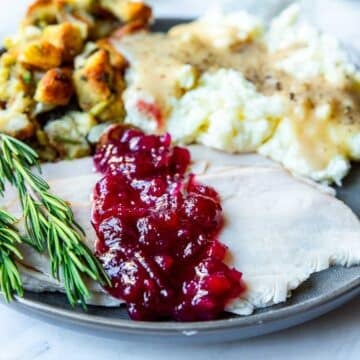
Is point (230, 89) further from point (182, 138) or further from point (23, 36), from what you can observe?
point (23, 36)

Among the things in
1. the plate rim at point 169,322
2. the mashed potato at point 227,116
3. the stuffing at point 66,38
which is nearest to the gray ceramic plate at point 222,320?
the plate rim at point 169,322

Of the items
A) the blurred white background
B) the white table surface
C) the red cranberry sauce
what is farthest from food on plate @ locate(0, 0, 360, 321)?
the blurred white background

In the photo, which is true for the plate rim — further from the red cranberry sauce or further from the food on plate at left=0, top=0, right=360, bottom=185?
the food on plate at left=0, top=0, right=360, bottom=185

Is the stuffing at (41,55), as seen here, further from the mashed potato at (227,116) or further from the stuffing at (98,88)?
the mashed potato at (227,116)

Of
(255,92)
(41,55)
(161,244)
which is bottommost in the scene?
(161,244)

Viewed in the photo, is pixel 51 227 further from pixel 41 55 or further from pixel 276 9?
pixel 276 9

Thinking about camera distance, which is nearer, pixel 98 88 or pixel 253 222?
pixel 253 222

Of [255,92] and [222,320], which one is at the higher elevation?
[255,92]

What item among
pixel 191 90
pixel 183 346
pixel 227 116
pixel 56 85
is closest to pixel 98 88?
pixel 56 85
